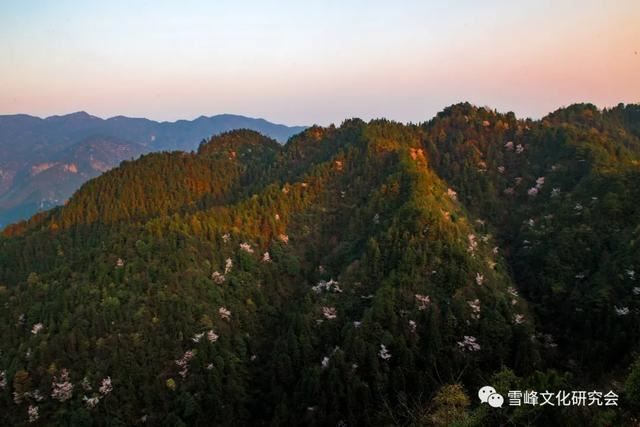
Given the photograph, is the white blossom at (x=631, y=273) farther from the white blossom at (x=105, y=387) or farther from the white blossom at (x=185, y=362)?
the white blossom at (x=105, y=387)

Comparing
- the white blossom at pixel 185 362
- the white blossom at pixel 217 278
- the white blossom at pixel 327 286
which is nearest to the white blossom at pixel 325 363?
the white blossom at pixel 327 286

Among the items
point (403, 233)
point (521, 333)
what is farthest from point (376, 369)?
point (403, 233)

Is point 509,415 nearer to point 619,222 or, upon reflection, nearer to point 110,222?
point 619,222

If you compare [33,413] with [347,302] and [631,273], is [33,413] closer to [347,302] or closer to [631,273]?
[347,302]

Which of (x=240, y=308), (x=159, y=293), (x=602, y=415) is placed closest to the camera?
(x=602, y=415)

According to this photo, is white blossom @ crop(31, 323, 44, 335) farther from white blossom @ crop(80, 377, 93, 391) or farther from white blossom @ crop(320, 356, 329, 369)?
white blossom @ crop(320, 356, 329, 369)

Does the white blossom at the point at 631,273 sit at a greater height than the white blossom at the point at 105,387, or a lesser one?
greater
